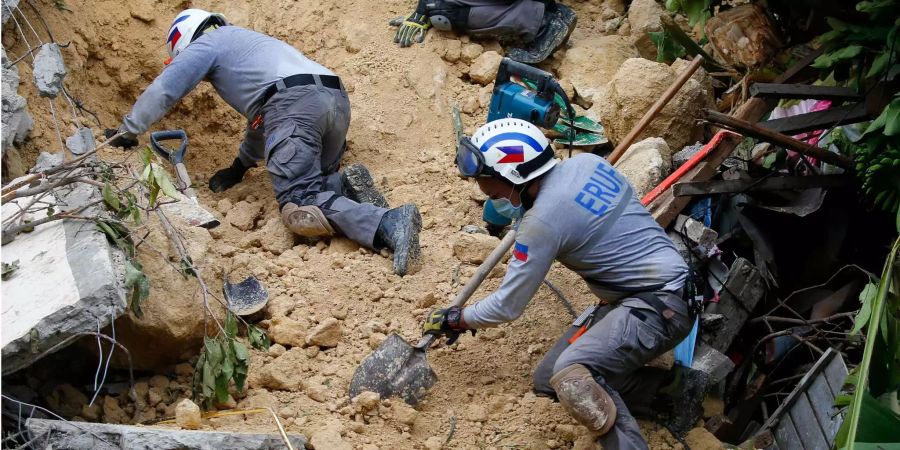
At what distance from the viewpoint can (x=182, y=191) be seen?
568cm

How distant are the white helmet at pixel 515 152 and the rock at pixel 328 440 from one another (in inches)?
56.5

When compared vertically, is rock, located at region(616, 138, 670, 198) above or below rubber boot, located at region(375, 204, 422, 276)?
above

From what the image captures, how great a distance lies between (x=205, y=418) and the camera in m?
4.50

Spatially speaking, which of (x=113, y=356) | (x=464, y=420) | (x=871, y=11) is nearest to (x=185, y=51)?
(x=113, y=356)

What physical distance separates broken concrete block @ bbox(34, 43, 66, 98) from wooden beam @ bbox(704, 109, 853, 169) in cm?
398

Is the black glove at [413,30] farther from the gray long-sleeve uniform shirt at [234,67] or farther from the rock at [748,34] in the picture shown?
the rock at [748,34]

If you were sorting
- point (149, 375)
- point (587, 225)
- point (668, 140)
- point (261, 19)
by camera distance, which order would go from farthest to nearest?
point (261, 19)
point (668, 140)
point (149, 375)
point (587, 225)

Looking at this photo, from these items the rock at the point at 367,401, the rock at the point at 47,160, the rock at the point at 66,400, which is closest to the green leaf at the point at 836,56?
the rock at the point at 367,401

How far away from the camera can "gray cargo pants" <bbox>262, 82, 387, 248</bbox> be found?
598cm

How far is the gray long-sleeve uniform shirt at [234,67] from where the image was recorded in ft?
20.0

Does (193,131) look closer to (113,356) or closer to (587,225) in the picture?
(113,356)

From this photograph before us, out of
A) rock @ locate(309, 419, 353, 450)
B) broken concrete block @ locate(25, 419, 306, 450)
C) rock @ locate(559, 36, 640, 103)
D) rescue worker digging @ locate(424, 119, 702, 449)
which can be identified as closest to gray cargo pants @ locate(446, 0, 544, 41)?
rock @ locate(559, 36, 640, 103)

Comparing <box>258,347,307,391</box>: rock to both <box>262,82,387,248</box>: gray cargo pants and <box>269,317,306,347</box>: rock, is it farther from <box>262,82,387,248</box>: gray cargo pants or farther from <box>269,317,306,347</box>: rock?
<box>262,82,387,248</box>: gray cargo pants

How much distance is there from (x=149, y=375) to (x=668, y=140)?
391 centimetres
